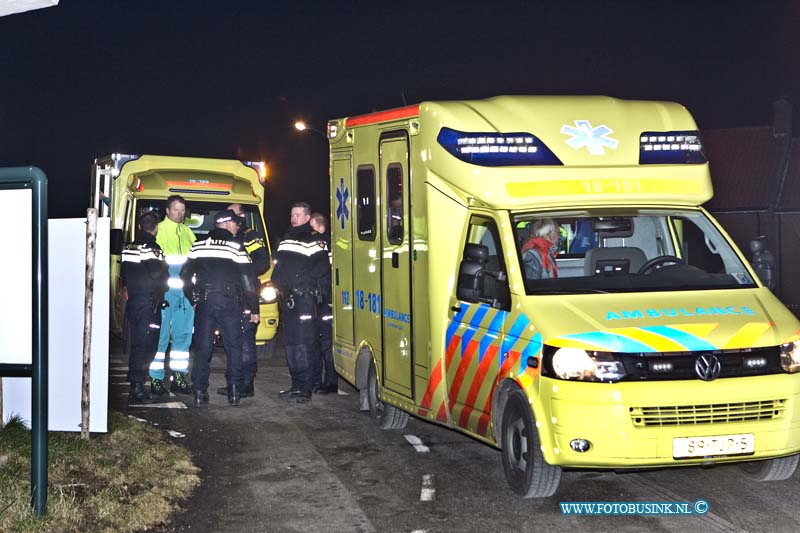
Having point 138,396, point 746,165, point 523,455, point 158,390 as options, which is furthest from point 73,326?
point 746,165

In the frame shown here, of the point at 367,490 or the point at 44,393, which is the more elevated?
the point at 44,393

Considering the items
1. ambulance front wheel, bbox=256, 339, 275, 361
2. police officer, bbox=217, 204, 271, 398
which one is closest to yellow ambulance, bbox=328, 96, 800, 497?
police officer, bbox=217, 204, 271, 398

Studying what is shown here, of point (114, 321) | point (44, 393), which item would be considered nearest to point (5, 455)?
point (44, 393)

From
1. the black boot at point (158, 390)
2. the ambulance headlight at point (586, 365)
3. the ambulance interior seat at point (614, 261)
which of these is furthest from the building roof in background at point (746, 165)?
the ambulance headlight at point (586, 365)

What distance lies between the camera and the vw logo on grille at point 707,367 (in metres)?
7.28

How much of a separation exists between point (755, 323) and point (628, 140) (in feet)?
6.00

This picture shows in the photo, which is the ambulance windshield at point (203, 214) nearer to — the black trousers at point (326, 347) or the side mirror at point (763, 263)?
the black trousers at point (326, 347)

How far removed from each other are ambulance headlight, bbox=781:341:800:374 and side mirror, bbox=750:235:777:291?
1.07 meters

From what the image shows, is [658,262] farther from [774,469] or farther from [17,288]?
[17,288]

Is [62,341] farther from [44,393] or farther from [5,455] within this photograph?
[44,393]

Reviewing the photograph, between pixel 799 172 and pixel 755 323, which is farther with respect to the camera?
pixel 799 172

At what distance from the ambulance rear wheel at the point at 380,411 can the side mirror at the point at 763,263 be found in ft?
11.4

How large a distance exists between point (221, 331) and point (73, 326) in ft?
10.4

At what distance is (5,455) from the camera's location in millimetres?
8750
